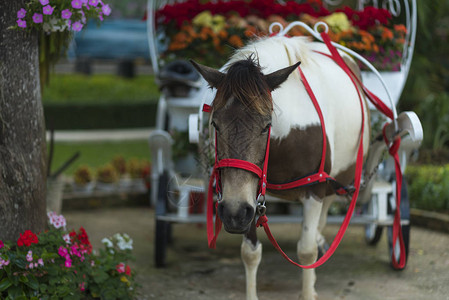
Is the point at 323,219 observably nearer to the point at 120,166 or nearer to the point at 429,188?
the point at 429,188

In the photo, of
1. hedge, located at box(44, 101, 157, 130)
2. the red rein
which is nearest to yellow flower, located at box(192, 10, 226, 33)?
the red rein

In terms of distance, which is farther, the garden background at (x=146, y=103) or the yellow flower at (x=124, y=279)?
the garden background at (x=146, y=103)

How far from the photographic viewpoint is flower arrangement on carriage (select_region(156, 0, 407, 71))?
546 centimetres

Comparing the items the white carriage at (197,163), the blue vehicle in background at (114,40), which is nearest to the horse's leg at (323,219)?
the white carriage at (197,163)

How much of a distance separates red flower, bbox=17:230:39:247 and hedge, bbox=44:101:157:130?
9459 mm

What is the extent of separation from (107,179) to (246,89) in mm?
5164

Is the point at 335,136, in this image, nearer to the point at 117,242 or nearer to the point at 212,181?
the point at 212,181

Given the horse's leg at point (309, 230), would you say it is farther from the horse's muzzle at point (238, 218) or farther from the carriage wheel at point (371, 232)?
the carriage wheel at point (371, 232)

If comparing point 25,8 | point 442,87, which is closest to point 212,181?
point 25,8

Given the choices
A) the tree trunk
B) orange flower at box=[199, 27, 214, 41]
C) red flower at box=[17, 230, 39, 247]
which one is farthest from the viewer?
orange flower at box=[199, 27, 214, 41]

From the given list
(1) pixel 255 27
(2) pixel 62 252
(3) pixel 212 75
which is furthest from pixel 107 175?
(3) pixel 212 75

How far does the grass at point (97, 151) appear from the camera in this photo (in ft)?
33.4

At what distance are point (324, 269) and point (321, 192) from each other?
5.47ft

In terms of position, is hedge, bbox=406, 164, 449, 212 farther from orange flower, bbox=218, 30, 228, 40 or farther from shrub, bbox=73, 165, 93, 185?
shrub, bbox=73, 165, 93, 185
